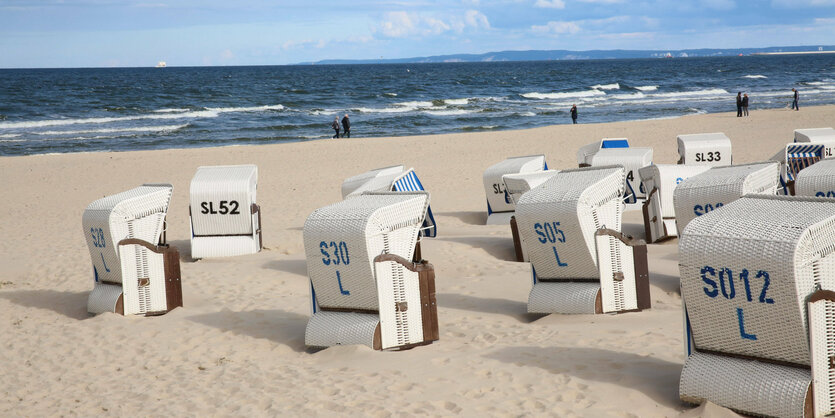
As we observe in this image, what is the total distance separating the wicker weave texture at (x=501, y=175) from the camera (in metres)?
13.5

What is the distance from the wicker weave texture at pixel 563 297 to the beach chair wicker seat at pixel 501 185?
18.1ft

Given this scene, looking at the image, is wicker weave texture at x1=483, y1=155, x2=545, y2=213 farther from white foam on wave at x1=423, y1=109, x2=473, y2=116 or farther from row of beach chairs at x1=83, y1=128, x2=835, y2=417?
white foam on wave at x1=423, y1=109, x2=473, y2=116

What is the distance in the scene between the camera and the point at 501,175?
13547 millimetres

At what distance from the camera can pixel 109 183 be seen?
21.2 metres

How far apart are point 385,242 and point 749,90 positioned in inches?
2290

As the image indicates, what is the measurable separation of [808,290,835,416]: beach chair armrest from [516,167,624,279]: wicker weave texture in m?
3.04

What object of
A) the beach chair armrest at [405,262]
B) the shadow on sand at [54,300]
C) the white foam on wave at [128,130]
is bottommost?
the shadow on sand at [54,300]

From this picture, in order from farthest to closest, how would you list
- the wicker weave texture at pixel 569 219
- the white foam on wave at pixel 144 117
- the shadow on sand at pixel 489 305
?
the white foam on wave at pixel 144 117 < the shadow on sand at pixel 489 305 < the wicker weave texture at pixel 569 219

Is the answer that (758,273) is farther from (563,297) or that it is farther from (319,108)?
(319,108)

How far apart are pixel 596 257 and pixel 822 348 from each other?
313 centimetres

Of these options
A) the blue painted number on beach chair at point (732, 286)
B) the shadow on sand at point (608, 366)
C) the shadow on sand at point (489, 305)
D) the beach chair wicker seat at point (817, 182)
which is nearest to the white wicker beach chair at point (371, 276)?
the shadow on sand at point (608, 366)

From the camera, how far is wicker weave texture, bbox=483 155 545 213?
13.5m

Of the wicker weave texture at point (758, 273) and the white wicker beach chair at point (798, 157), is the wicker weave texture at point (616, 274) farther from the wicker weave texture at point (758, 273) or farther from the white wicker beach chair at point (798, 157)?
the white wicker beach chair at point (798, 157)

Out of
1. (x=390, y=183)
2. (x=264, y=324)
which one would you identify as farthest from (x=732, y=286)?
(x=390, y=183)
